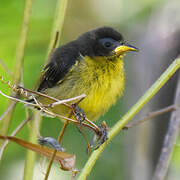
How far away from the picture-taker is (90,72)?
291 cm

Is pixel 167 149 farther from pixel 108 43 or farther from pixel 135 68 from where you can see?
pixel 135 68

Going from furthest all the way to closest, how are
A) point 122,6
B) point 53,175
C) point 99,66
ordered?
point 122,6 → point 53,175 → point 99,66

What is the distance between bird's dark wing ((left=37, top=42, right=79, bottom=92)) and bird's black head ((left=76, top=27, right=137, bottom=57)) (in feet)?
0.27

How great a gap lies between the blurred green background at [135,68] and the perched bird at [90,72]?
401mm

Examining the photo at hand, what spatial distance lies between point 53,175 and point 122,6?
6.27 ft

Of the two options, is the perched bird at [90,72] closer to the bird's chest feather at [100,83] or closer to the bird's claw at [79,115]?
the bird's chest feather at [100,83]

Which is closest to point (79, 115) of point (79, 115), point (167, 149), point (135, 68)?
point (79, 115)

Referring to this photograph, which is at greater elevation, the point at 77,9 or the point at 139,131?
the point at 77,9

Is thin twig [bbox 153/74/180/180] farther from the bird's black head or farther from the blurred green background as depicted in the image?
the bird's black head

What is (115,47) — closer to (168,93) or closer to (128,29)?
(168,93)

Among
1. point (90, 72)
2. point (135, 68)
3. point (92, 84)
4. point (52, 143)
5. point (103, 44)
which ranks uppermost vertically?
point (135, 68)

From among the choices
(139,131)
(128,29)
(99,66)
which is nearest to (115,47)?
(99,66)

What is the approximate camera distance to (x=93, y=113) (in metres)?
3.06

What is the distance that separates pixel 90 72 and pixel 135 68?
1132 mm
